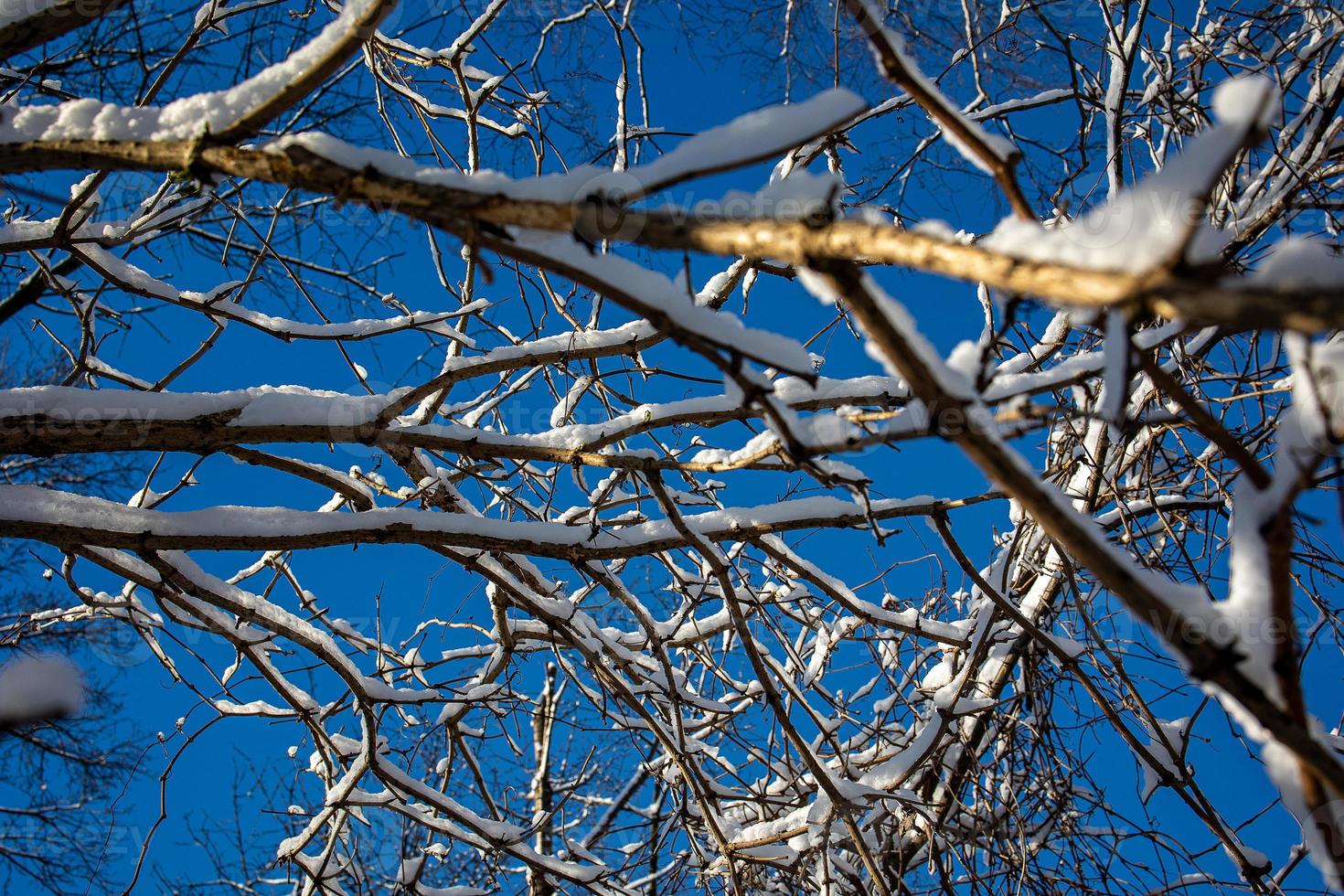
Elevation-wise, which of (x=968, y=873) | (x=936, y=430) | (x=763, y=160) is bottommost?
(x=968, y=873)

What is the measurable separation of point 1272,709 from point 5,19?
1908mm

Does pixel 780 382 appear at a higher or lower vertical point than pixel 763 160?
higher

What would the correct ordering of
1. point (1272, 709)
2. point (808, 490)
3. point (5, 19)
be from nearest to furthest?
point (1272, 709) < point (5, 19) < point (808, 490)

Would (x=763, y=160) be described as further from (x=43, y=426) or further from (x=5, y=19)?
(x=43, y=426)

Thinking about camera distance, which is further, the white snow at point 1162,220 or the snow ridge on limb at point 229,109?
the snow ridge on limb at point 229,109

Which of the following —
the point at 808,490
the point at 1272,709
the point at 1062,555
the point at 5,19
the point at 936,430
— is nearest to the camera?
the point at 1272,709

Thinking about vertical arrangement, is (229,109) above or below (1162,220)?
above

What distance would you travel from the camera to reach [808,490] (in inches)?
139

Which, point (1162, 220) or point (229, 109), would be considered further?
point (229, 109)

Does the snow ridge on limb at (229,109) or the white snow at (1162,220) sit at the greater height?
the snow ridge on limb at (229,109)

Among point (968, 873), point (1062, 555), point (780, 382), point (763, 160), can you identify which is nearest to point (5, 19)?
point (763, 160)

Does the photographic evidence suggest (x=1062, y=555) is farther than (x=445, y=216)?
Yes

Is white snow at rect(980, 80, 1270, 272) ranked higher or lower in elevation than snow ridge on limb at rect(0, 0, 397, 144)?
lower

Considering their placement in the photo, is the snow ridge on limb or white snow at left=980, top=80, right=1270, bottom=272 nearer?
white snow at left=980, top=80, right=1270, bottom=272
